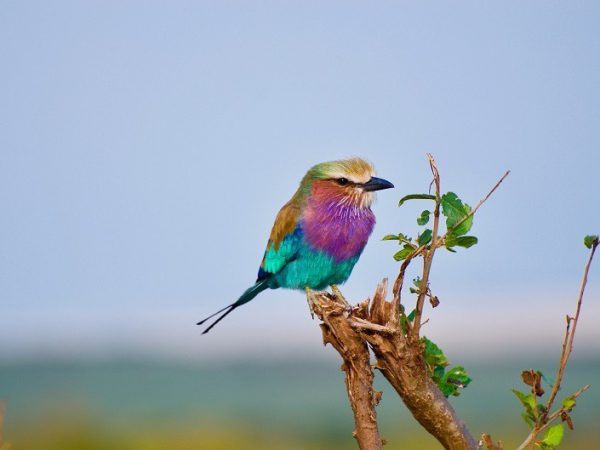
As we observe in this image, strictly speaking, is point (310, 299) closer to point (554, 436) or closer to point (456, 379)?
point (456, 379)

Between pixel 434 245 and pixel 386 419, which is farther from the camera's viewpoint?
pixel 386 419

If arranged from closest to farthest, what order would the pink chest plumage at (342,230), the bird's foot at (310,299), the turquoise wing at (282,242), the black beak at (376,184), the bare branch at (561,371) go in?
1. the bare branch at (561,371)
2. the bird's foot at (310,299)
3. the black beak at (376,184)
4. the pink chest plumage at (342,230)
5. the turquoise wing at (282,242)

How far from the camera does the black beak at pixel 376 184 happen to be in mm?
5578

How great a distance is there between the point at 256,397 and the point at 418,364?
25.0 meters

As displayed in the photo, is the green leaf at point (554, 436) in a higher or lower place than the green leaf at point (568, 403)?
lower

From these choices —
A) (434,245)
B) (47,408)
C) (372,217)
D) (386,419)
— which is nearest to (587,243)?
(434,245)

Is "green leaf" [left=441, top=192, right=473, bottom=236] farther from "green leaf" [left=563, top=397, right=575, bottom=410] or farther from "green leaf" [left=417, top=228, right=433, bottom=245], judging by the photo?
"green leaf" [left=563, top=397, right=575, bottom=410]

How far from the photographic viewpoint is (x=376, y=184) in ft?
18.4

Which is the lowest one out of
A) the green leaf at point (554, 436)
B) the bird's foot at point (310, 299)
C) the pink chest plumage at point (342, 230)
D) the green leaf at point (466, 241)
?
the green leaf at point (554, 436)

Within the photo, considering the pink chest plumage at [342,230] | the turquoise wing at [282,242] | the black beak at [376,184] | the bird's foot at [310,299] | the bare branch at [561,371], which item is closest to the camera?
the bare branch at [561,371]

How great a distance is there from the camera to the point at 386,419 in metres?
20.8

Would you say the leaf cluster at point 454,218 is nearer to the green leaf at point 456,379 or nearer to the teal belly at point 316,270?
the green leaf at point 456,379

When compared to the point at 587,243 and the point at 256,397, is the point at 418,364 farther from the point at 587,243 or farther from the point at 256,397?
the point at 256,397

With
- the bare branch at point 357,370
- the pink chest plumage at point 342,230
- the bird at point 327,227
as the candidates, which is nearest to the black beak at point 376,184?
the bird at point 327,227
